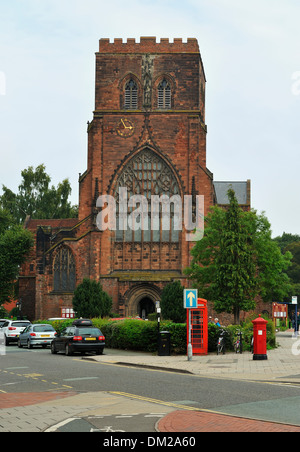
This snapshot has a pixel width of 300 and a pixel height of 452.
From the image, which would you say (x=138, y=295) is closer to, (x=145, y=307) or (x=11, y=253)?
(x=145, y=307)

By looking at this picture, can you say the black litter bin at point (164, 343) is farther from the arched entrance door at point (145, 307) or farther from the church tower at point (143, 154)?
the arched entrance door at point (145, 307)

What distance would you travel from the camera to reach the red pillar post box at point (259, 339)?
79.2 ft

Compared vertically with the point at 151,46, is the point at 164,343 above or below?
below

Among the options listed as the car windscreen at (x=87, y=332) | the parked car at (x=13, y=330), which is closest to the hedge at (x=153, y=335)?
the car windscreen at (x=87, y=332)

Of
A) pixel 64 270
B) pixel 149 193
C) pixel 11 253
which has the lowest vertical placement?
pixel 64 270

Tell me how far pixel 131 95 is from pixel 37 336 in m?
27.3

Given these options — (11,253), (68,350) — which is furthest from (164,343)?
(11,253)

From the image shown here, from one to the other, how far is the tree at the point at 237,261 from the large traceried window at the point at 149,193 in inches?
263

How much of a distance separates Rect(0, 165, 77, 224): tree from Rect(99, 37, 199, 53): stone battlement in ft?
93.9

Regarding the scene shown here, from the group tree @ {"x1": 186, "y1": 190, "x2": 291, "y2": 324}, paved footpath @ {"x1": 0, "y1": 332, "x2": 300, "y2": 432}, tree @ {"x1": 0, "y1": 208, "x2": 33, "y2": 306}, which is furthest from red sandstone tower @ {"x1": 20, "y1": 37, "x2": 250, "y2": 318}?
paved footpath @ {"x1": 0, "y1": 332, "x2": 300, "y2": 432}

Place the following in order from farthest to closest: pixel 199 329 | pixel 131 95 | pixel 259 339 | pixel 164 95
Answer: pixel 131 95 → pixel 164 95 → pixel 199 329 → pixel 259 339

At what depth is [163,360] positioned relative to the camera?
993 inches

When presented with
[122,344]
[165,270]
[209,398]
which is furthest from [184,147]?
[209,398]

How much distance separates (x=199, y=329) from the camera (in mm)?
28125
